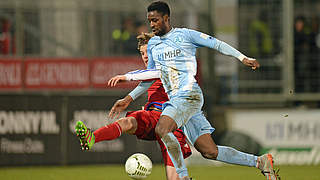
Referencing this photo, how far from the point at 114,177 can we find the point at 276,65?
592 cm

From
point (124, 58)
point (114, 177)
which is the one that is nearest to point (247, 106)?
point (124, 58)

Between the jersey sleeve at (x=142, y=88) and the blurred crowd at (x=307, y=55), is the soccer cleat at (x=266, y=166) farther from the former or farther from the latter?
the blurred crowd at (x=307, y=55)

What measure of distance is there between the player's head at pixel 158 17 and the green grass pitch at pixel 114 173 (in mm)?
3675

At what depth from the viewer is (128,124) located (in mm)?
7906

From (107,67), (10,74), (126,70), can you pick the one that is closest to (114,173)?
(126,70)

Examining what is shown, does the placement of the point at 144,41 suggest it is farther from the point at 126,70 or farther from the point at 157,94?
the point at 126,70

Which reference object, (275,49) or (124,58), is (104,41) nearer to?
(124,58)

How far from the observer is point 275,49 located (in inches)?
631

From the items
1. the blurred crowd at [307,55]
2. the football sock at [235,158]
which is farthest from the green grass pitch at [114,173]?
the football sock at [235,158]

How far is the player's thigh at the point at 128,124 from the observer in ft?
25.8

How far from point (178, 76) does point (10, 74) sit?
7.70 m

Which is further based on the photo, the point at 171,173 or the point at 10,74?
the point at 10,74

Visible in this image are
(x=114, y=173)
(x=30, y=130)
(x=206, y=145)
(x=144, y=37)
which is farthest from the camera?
(x=30, y=130)

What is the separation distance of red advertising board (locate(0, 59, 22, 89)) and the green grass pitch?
1803 millimetres
